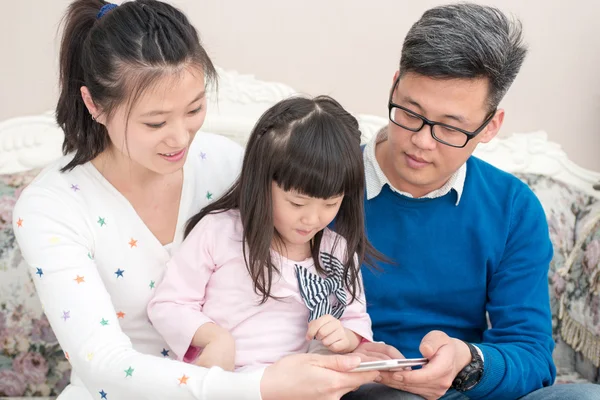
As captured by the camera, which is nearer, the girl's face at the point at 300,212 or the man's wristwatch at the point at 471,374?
the girl's face at the point at 300,212

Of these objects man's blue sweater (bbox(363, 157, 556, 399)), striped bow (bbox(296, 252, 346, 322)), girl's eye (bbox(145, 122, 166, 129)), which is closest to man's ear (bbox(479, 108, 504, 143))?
man's blue sweater (bbox(363, 157, 556, 399))

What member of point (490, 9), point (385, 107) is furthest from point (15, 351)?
point (490, 9)

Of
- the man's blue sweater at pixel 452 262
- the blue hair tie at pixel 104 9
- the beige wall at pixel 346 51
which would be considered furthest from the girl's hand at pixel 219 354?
the beige wall at pixel 346 51

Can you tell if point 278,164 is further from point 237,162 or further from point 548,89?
point 548,89

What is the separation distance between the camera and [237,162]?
1.88 m

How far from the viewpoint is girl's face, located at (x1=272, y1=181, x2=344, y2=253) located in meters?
1.54

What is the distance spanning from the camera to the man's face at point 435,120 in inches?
66.9

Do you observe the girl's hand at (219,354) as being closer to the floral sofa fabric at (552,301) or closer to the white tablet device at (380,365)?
the white tablet device at (380,365)

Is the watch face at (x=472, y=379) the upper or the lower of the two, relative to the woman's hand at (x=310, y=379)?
lower

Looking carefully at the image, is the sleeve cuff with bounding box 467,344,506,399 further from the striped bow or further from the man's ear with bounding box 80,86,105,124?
the man's ear with bounding box 80,86,105,124

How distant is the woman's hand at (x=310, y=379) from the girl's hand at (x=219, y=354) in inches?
4.3

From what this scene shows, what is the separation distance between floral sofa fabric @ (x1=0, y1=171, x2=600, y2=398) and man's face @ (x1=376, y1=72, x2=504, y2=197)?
81 cm

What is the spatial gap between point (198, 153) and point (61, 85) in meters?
0.35

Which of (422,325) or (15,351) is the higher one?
(422,325)
